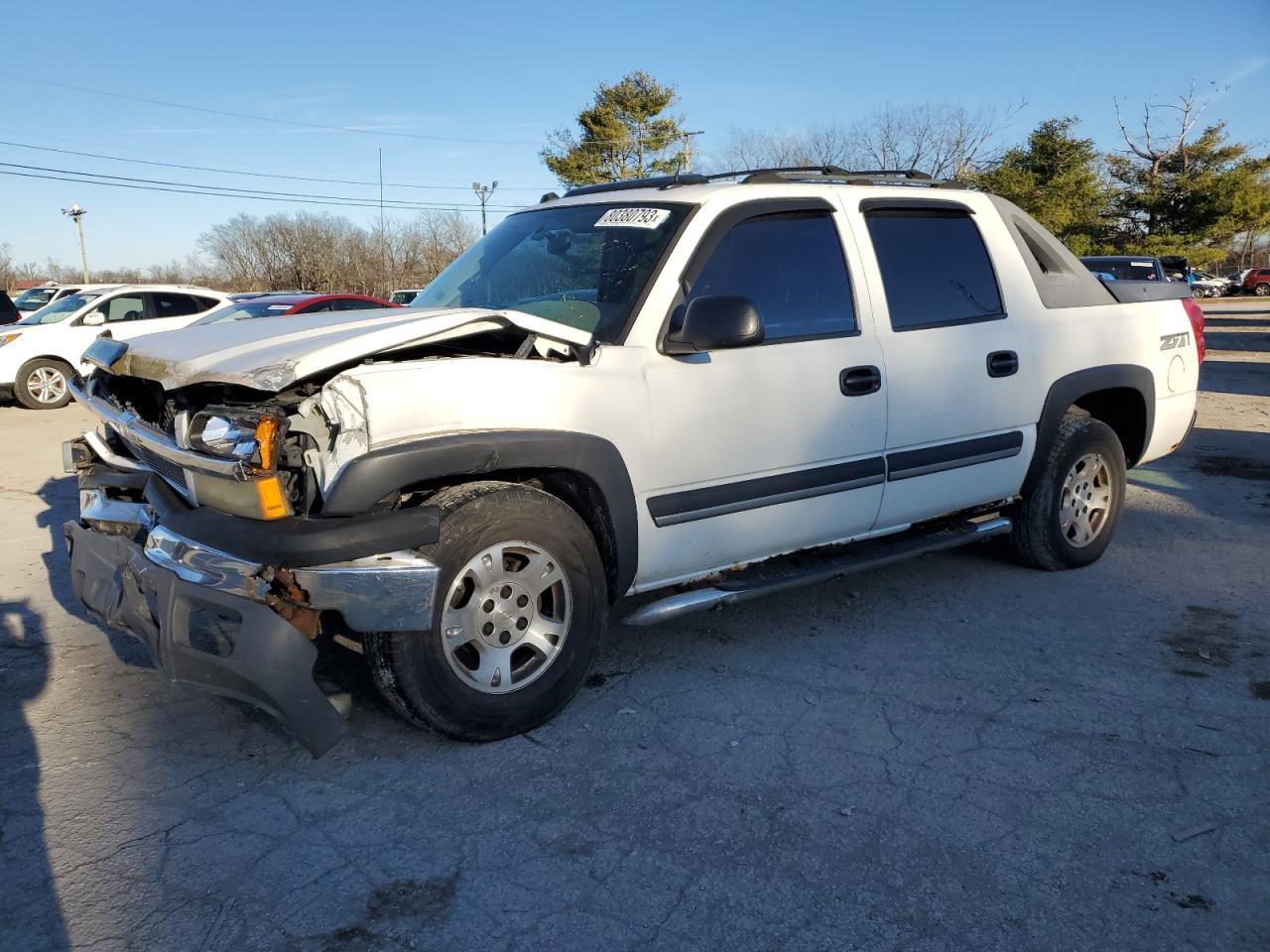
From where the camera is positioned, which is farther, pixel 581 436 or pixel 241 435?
pixel 581 436

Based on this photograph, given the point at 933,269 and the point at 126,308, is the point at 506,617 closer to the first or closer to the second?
the point at 933,269

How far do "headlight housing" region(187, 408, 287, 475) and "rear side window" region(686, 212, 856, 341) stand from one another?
1.63 meters

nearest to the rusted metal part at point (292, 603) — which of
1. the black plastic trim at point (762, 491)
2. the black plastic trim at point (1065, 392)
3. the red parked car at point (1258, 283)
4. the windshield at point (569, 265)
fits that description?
the black plastic trim at point (762, 491)

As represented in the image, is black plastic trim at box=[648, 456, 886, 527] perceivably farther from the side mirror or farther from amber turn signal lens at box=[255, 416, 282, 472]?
amber turn signal lens at box=[255, 416, 282, 472]

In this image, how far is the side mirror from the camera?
3.40 meters

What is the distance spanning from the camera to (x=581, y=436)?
10.8 feet

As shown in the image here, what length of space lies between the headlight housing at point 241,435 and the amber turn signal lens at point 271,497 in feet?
0.11

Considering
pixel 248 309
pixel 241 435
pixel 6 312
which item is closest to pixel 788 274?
pixel 241 435

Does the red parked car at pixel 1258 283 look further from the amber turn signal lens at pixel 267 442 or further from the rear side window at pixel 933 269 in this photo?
the amber turn signal lens at pixel 267 442

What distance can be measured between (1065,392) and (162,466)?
4017mm

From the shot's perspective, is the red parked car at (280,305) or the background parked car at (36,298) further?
the background parked car at (36,298)

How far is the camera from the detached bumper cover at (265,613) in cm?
279

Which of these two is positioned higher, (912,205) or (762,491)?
(912,205)

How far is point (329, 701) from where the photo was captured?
115 inches
